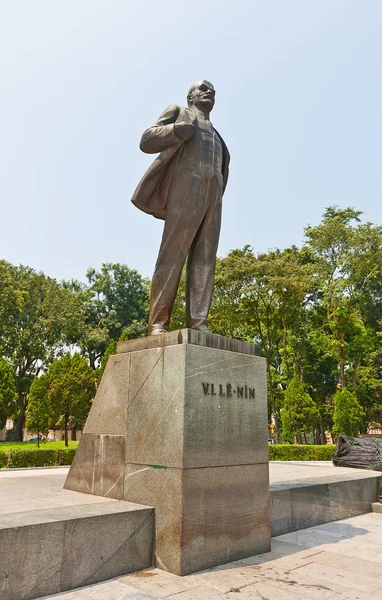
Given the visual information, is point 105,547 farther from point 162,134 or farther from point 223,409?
point 162,134

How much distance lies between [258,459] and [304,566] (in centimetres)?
106

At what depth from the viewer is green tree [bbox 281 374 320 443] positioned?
25109mm

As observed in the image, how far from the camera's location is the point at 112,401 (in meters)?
5.22

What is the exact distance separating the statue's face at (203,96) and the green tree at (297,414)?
21894 millimetres

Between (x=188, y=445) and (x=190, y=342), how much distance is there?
1.00 m

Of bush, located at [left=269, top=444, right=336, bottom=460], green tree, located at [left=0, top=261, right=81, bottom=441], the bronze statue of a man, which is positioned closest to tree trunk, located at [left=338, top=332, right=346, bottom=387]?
bush, located at [left=269, top=444, right=336, bottom=460]

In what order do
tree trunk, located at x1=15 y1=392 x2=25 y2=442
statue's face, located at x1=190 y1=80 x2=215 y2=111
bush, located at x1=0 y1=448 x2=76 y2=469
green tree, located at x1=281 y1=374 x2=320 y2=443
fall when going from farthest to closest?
1. tree trunk, located at x1=15 y1=392 x2=25 y2=442
2. green tree, located at x1=281 y1=374 x2=320 y2=443
3. bush, located at x1=0 y1=448 x2=76 y2=469
4. statue's face, located at x1=190 y1=80 x2=215 y2=111

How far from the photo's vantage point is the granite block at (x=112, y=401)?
5035 mm

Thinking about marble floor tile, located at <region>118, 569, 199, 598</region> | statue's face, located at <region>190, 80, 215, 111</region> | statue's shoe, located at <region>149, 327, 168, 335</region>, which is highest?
statue's face, located at <region>190, 80, 215, 111</region>

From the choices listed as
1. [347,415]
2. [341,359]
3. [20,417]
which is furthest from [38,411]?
[341,359]

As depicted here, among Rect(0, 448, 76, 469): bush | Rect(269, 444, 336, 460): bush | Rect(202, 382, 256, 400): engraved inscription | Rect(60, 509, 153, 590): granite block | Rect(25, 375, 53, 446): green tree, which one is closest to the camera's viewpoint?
Rect(60, 509, 153, 590): granite block

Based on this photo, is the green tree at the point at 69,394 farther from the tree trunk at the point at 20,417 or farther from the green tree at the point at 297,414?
the green tree at the point at 297,414

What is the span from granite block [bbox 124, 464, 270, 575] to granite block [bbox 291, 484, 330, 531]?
56.3 inches

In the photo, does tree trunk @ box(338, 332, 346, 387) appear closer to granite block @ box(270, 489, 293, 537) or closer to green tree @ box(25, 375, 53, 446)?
green tree @ box(25, 375, 53, 446)
